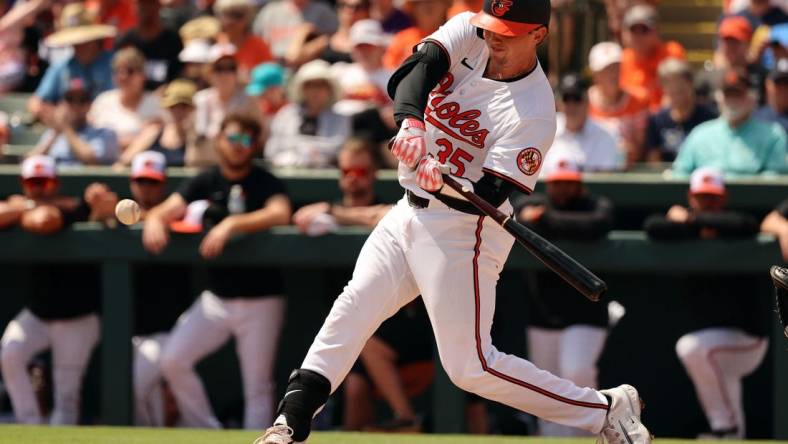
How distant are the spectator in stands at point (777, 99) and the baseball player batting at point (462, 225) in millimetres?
3929

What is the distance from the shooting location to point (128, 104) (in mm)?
9156

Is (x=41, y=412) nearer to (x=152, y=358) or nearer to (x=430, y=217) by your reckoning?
(x=152, y=358)

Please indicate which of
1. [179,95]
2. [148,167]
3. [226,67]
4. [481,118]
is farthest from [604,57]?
[481,118]

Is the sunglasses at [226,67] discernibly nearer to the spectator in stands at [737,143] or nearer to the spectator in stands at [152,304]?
the spectator in stands at [152,304]

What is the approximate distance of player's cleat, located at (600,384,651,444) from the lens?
16.8 ft

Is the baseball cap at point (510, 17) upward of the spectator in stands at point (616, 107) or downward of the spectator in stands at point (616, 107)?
upward

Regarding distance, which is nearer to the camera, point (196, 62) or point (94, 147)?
point (94, 147)

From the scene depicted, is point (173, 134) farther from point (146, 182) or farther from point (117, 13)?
point (117, 13)

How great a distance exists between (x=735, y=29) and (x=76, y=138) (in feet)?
14.5

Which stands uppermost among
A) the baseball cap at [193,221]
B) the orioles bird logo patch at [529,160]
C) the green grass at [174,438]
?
the orioles bird logo patch at [529,160]

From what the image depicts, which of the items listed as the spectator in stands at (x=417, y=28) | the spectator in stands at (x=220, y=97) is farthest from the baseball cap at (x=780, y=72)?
the spectator in stands at (x=220, y=97)

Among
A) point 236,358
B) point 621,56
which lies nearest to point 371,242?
point 236,358

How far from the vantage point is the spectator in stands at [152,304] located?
7.85 metres

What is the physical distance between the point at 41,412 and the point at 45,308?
64cm
